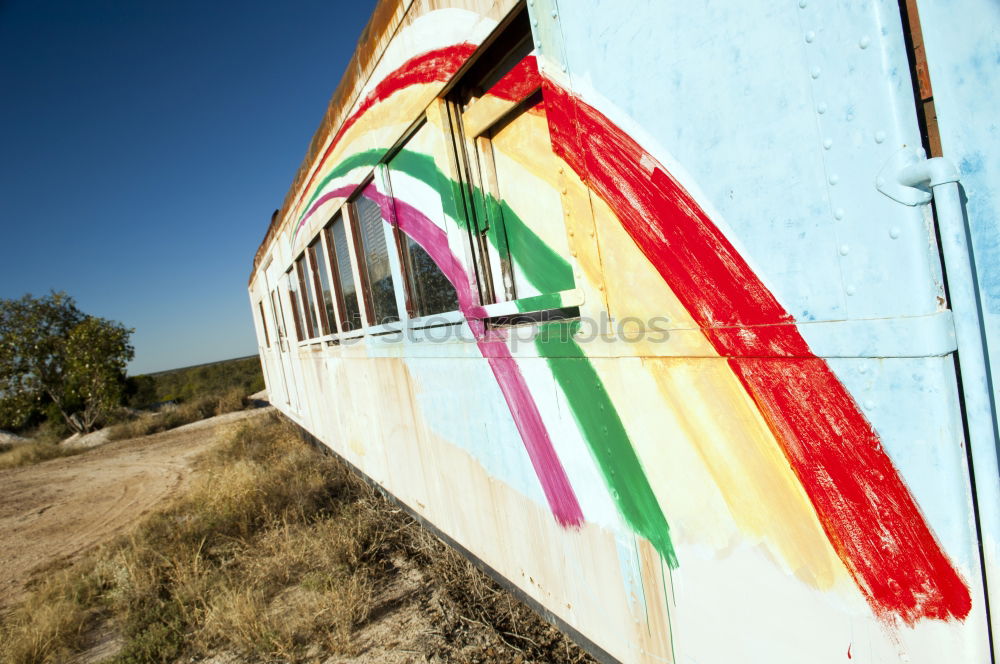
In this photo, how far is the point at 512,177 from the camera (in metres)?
2.03

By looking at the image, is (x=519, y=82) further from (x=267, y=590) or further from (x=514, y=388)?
(x=267, y=590)

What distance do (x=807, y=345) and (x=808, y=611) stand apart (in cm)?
59

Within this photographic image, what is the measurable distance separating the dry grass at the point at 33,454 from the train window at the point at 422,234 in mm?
17377

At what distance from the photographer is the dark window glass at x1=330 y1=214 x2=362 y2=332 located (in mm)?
3978

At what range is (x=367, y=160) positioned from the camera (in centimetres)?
308

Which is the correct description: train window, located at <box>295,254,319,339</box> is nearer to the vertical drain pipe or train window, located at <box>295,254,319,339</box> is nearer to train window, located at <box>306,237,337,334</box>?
train window, located at <box>306,237,337,334</box>

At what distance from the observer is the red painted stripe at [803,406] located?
0.97 meters

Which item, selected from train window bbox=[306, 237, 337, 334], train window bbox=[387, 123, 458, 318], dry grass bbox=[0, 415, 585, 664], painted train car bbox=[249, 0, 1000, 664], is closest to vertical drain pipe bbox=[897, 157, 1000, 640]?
painted train car bbox=[249, 0, 1000, 664]

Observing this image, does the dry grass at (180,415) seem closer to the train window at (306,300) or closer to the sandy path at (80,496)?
the sandy path at (80,496)

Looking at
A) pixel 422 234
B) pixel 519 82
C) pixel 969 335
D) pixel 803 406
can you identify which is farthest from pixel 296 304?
pixel 969 335

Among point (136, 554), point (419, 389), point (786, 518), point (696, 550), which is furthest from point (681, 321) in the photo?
point (136, 554)

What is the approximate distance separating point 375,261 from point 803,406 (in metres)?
2.77

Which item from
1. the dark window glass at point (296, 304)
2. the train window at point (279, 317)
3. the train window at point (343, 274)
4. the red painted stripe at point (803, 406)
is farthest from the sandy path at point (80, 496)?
the red painted stripe at point (803, 406)

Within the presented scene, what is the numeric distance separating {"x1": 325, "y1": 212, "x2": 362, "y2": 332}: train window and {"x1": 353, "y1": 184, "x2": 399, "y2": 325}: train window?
22 cm
